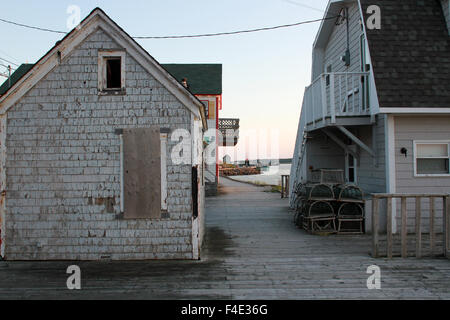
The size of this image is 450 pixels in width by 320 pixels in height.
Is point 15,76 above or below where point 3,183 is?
above

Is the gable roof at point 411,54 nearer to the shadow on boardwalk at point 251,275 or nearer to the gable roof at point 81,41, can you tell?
the shadow on boardwalk at point 251,275

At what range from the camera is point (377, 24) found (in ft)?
31.5

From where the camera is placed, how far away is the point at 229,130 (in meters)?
26.9

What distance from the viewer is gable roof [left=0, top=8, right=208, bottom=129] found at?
6.94 metres

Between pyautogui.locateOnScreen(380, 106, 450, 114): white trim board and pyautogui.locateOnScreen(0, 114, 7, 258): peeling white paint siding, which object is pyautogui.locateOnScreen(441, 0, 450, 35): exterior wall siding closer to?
pyautogui.locateOnScreen(380, 106, 450, 114): white trim board

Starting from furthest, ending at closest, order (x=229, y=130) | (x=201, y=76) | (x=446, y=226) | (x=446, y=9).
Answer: (x=229, y=130), (x=201, y=76), (x=446, y=9), (x=446, y=226)

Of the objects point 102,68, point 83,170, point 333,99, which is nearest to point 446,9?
point 333,99

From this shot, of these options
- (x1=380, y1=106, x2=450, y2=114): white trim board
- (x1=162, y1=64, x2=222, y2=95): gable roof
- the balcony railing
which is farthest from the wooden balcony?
(x1=380, y1=106, x2=450, y2=114): white trim board

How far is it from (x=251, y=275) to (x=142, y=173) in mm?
2868

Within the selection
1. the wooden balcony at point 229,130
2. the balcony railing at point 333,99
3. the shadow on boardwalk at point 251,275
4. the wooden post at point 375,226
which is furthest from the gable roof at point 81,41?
the wooden balcony at point 229,130

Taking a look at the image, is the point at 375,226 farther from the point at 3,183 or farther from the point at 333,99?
the point at 3,183

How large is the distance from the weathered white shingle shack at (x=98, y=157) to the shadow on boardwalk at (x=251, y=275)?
1.52 feet

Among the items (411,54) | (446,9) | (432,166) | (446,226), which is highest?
(446,9)
